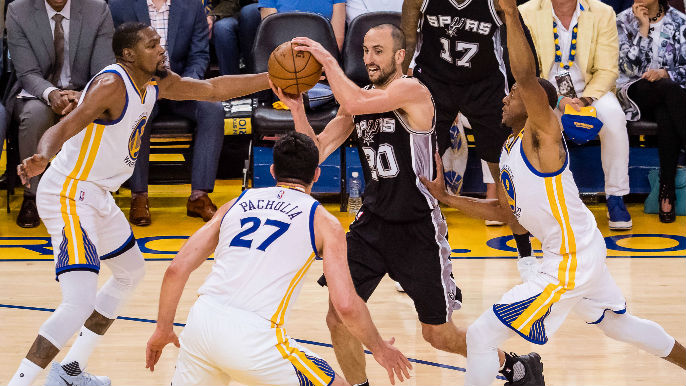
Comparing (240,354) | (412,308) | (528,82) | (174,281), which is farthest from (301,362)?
(412,308)

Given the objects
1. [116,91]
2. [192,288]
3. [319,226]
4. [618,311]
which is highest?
[116,91]

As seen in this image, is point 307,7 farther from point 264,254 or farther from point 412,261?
point 264,254

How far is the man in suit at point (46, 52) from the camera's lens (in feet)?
26.7

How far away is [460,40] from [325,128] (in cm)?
173

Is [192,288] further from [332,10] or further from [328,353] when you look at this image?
[332,10]

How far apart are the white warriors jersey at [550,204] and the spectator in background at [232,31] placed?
4780mm

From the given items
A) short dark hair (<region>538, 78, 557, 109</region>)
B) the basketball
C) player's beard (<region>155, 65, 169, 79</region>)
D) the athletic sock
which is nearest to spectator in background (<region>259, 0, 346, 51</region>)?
the athletic sock

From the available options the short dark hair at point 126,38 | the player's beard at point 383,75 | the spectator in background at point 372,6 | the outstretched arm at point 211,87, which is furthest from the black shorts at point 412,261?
the spectator in background at point 372,6

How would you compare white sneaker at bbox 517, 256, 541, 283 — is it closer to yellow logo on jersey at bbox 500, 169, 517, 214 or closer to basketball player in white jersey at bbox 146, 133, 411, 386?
yellow logo on jersey at bbox 500, 169, 517, 214

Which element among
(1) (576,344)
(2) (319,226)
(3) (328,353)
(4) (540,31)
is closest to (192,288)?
(3) (328,353)

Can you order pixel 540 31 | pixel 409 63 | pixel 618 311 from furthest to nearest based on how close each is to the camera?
pixel 540 31, pixel 409 63, pixel 618 311

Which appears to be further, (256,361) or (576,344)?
(576,344)

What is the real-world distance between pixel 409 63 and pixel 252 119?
2.58m

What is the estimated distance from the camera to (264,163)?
341 inches
